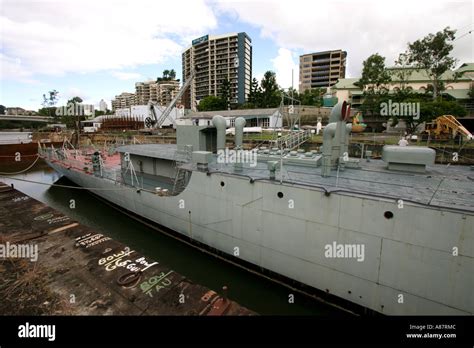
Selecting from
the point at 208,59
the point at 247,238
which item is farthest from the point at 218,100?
the point at 247,238

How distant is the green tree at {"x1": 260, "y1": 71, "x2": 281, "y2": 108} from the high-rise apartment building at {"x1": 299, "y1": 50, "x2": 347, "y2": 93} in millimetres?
51639

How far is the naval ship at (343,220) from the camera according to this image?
20.5ft

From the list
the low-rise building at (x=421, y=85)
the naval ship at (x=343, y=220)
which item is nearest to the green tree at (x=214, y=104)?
the low-rise building at (x=421, y=85)

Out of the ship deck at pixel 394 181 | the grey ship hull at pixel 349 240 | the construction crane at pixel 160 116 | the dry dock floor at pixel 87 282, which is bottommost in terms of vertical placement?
the dry dock floor at pixel 87 282

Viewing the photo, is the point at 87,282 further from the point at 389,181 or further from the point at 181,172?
the point at 389,181

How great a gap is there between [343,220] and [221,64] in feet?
359

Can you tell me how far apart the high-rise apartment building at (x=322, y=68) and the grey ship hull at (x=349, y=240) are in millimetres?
106723

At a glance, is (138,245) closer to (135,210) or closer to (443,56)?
(135,210)

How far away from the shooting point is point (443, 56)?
34812 mm

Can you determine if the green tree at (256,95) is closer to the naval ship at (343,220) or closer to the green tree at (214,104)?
the green tree at (214,104)

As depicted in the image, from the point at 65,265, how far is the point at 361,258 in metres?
10.1

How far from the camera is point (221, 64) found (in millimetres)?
104062

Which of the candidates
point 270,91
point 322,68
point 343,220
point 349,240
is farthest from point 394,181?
point 322,68

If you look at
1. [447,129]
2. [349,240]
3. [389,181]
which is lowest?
[349,240]
